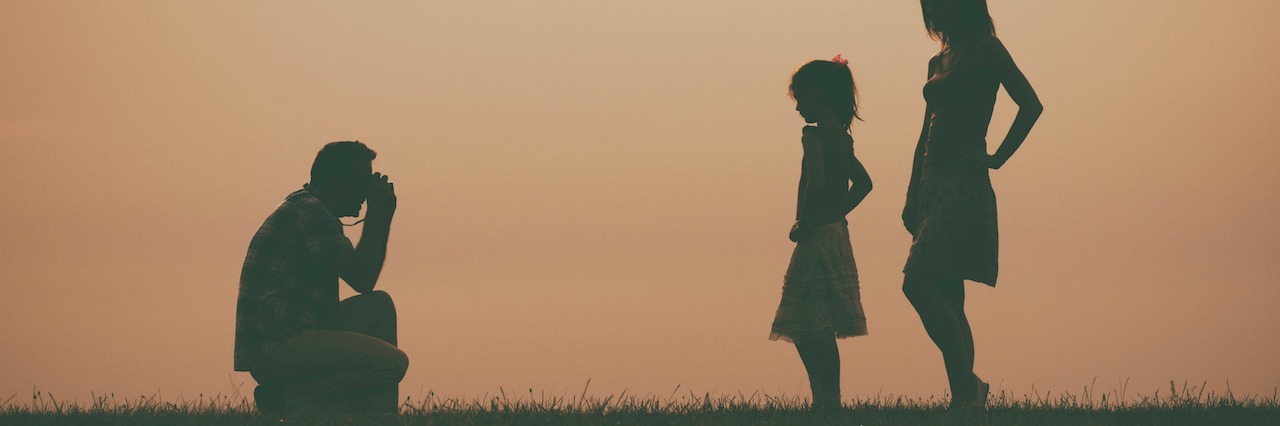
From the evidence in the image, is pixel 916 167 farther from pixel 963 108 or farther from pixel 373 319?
pixel 373 319

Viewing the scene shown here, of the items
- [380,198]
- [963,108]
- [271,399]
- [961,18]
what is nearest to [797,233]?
[963,108]

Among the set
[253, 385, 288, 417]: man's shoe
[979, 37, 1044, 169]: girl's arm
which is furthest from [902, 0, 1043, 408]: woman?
[253, 385, 288, 417]: man's shoe

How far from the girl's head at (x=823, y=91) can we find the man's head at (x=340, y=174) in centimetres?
242

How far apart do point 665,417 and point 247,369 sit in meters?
2.21

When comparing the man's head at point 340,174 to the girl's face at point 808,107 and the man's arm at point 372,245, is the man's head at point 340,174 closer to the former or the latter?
the man's arm at point 372,245

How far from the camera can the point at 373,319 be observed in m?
7.14

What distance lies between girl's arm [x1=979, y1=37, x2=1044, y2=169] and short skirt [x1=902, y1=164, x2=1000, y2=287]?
17cm

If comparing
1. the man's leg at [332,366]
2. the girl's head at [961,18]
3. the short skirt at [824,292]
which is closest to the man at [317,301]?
the man's leg at [332,366]

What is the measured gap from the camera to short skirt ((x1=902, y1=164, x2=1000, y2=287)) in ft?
22.4

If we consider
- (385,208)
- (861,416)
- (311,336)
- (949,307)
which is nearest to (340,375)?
(311,336)

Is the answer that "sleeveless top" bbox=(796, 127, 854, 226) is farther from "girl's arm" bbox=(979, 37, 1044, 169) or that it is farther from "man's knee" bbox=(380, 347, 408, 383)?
"man's knee" bbox=(380, 347, 408, 383)

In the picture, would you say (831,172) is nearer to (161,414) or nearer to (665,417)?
(665,417)

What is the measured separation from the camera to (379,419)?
6.36 metres

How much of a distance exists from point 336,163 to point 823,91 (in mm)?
2686
